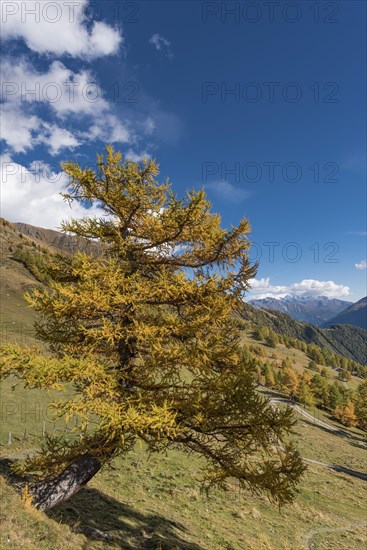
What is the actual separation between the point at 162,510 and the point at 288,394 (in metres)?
95.5

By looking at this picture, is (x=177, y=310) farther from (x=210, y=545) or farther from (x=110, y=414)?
(x=210, y=545)

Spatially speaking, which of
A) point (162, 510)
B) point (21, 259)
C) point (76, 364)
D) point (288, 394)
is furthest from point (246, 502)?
point (21, 259)

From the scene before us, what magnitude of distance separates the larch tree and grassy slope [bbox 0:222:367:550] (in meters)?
1.72

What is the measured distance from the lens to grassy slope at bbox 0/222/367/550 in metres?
9.88

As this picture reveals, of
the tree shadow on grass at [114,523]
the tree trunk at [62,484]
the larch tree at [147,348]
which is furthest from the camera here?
the tree shadow on grass at [114,523]

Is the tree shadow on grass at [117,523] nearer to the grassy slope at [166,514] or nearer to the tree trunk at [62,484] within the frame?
the grassy slope at [166,514]

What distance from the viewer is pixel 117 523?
13.0 meters

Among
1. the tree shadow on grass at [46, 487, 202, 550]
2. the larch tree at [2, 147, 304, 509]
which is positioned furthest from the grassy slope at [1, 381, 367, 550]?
the larch tree at [2, 147, 304, 509]

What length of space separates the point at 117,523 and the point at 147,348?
756cm

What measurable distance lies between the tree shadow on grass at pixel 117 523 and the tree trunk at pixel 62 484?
0.56 metres

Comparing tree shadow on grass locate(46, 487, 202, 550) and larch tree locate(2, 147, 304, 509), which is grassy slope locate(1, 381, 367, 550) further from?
larch tree locate(2, 147, 304, 509)

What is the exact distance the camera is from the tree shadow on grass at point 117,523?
11211mm

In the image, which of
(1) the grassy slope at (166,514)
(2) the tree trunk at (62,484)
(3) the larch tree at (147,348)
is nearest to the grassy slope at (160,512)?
(1) the grassy slope at (166,514)

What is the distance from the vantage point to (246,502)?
21578mm
